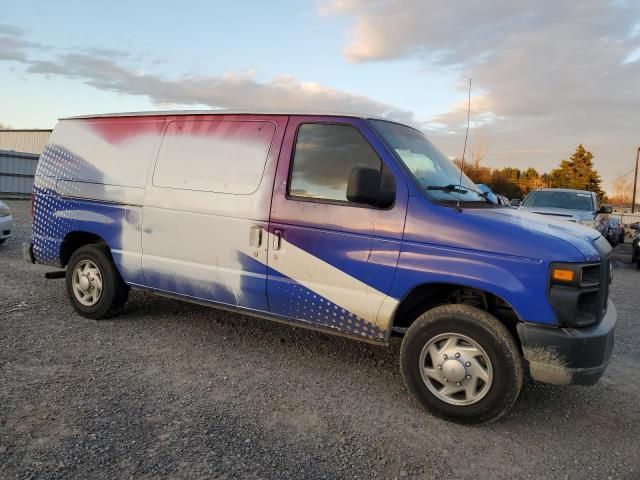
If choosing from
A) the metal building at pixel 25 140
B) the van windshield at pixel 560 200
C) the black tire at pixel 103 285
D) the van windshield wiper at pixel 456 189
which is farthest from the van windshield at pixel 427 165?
the metal building at pixel 25 140

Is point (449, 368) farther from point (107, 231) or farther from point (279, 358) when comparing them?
point (107, 231)

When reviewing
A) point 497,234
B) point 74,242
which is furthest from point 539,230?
point 74,242

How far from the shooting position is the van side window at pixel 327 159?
154 inches

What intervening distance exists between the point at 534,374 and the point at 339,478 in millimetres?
1496

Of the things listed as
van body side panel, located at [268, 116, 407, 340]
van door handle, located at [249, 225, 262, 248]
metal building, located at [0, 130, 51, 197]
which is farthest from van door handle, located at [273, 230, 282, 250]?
metal building, located at [0, 130, 51, 197]

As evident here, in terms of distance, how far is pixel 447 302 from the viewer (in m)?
3.98

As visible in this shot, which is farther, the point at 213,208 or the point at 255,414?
the point at 213,208

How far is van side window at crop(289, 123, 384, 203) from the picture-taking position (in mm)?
3924

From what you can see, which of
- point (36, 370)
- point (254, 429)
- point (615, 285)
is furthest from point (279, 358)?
point (615, 285)

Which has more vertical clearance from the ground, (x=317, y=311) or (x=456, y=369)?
(x=317, y=311)

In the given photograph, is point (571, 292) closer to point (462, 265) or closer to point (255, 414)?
point (462, 265)

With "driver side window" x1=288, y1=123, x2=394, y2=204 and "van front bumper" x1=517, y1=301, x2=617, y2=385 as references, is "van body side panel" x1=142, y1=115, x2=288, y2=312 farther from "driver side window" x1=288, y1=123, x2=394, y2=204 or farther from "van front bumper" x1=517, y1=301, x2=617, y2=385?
"van front bumper" x1=517, y1=301, x2=617, y2=385

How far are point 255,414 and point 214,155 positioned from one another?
88.7 inches

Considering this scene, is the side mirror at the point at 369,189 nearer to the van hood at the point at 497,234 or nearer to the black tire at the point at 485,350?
the van hood at the point at 497,234
